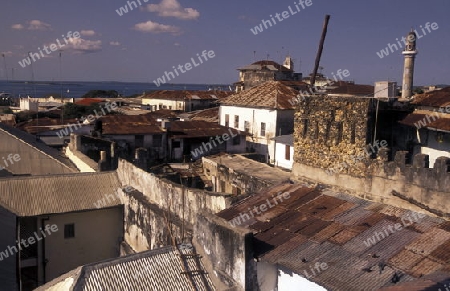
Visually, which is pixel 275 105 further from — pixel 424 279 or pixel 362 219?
pixel 424 279

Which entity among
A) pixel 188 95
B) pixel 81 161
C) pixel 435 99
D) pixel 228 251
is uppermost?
pixel 435 99

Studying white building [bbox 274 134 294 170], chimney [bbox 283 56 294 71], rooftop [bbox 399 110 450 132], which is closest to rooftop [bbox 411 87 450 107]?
rooftop [bbox 399 110 450 132]

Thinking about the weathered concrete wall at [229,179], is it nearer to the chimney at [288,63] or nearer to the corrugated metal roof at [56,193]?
the corrugated metal roof at [56,193]

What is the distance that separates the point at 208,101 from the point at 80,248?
159 ft

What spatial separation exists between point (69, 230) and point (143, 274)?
10.6 m

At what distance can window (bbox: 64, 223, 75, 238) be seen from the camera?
20188mm

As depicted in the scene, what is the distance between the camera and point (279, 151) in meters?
34.5

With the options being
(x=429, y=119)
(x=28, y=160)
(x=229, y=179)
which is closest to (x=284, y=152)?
(x=229, y=179)

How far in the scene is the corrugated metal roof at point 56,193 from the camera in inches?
772

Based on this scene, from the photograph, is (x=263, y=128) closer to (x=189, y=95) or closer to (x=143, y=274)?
(x=143, y=274)

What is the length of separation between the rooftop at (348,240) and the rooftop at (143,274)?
1769 mm

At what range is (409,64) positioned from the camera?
15.3 meters

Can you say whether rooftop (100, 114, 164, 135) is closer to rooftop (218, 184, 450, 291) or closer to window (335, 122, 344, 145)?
window (335, 122, 344, 145)

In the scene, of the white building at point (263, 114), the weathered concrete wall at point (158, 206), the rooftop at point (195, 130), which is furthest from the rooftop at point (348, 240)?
the white building at point (263, 114)
